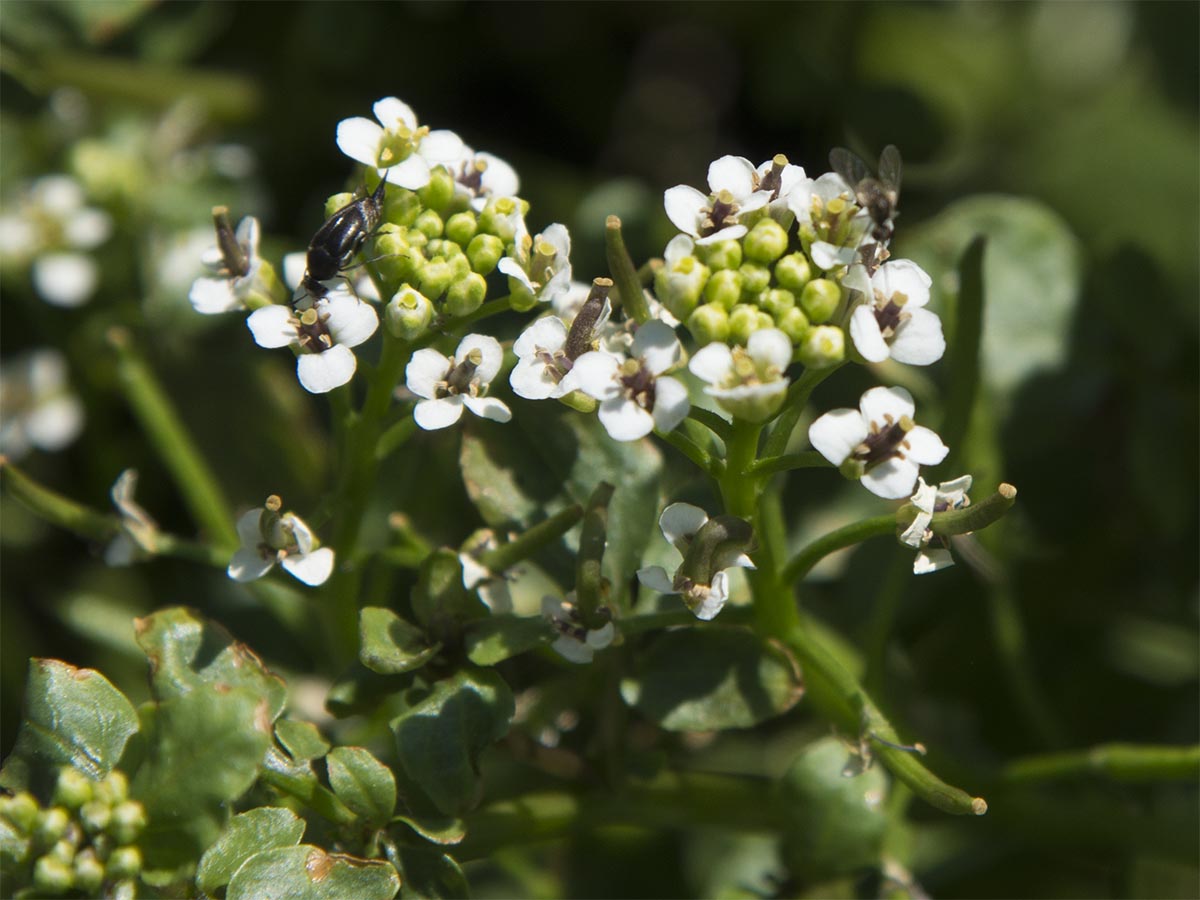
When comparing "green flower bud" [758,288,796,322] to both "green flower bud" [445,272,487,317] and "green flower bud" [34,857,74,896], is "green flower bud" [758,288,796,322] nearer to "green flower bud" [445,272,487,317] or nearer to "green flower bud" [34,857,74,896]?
"green flower bud" [445,272,487,317]

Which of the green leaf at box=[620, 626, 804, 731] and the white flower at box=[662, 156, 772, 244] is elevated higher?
the white flower at box=[662, 156, 772, 244]

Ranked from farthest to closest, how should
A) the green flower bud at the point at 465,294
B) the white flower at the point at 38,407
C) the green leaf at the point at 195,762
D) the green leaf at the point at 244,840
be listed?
the white flower at the point at 38,407 → the green flower bud at the point at 465,294 → the green leaf at the point at 244,840 → the green leaf at the point at 195,762

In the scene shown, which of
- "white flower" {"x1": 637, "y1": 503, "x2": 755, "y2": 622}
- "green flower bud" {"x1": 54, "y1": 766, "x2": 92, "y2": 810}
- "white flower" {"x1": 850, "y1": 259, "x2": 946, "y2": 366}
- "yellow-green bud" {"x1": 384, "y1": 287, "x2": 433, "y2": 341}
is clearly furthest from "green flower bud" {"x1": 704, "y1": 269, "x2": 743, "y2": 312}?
"green flower bud" {"x1": 54, "y1": 766, "x2": 92, "y2": 810}

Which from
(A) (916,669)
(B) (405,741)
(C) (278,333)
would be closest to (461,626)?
(B) (405,741)

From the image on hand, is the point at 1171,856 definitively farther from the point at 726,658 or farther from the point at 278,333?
the point at 278,333

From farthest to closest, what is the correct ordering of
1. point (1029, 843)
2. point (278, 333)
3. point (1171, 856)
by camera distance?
1. point (1029, 843)
2. point (1171, 856)
3. point (278, 333)

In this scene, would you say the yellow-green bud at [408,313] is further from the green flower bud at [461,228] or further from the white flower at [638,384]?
the white flower at [638,384]

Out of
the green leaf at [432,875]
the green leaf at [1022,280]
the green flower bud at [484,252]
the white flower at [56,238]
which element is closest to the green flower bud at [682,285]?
the green flower bud at [484,252]
